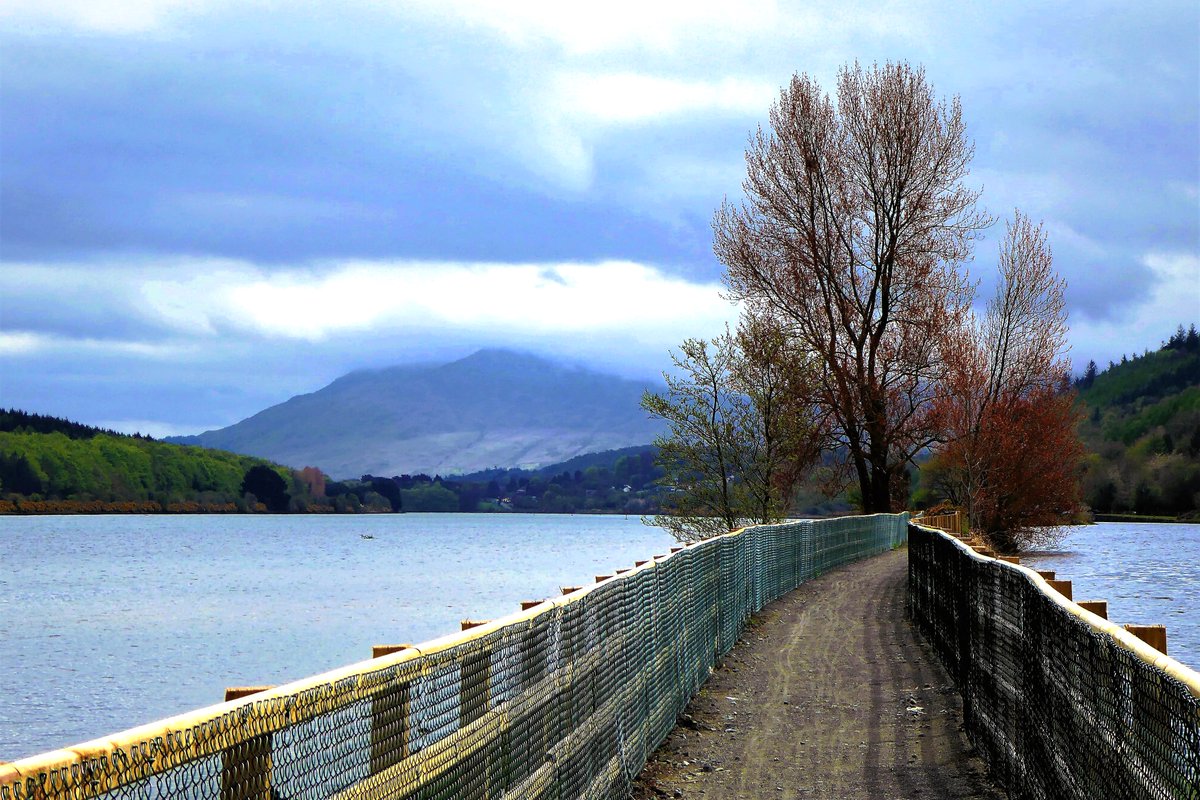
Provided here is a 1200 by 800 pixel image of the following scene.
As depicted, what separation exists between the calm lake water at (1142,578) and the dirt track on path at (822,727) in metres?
3.22

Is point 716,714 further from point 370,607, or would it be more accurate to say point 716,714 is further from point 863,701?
point 370,607

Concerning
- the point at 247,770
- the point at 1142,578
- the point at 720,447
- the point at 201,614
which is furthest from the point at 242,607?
the point at 247,770

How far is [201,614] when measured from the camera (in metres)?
52.0

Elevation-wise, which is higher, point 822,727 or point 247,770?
point 247,770

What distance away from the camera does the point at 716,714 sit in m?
13.5

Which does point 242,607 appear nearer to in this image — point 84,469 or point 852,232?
point 852,232

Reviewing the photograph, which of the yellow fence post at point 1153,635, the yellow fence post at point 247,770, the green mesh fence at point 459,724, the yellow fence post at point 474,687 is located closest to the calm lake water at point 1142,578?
the green mesh fence at point 459,724

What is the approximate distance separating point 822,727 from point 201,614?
43.1 metres

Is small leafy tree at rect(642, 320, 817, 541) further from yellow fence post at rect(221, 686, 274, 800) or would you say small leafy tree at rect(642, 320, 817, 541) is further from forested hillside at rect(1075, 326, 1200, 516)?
forested hillside at rect(1075, 326, 1200, 516)

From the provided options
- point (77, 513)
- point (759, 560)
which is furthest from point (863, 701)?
point (77, 513)

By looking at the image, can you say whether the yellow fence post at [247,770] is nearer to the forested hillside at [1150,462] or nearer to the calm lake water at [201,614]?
the calm lake water at [201,614]

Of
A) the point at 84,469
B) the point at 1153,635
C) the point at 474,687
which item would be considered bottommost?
the point at 474,687

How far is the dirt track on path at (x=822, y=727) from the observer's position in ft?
34.1

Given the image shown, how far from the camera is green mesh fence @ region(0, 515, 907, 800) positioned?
3303mm
